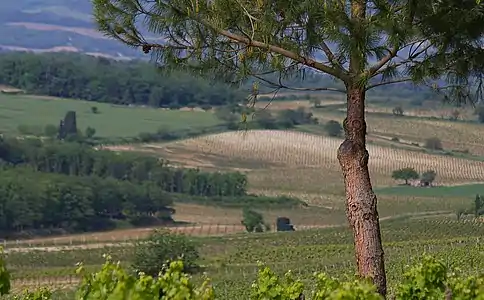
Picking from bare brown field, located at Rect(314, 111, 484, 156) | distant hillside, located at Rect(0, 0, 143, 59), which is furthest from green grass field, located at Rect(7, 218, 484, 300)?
distant hillside, located at Rect(0, 0, 143, 59)

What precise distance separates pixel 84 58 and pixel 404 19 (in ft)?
291

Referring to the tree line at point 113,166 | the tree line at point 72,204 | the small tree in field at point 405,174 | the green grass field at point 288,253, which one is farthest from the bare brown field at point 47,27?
the green grass field at point 288,253

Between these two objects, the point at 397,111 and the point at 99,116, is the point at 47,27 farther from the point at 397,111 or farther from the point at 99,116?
the point at 397,111

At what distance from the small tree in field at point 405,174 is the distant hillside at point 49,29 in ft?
258

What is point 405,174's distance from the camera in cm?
4603

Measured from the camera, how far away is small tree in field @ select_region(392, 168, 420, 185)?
45.7 m

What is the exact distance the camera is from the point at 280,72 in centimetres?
768

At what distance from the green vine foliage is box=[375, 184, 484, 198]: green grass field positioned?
36.0 meters

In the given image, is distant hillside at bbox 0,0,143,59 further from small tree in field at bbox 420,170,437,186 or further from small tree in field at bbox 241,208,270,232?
small tree in field at bbox 241,208,270,232

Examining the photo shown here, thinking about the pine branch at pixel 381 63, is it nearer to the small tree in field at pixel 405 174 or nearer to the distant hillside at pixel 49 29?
the small tree in field at pixel 405 174

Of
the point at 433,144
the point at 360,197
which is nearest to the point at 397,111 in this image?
the point at 433,144

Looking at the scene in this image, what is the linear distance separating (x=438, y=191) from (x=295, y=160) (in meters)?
11.0

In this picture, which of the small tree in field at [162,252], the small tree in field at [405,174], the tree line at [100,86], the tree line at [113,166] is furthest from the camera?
the tree line at [100,86]

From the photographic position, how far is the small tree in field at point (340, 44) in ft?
21.8
